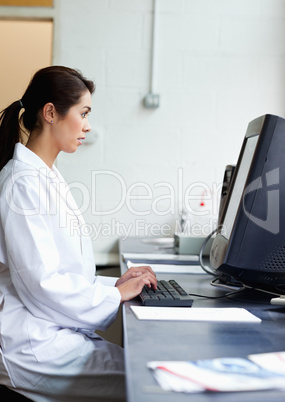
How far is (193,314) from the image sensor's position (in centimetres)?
118

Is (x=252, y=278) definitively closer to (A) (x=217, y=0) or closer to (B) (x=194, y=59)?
(B) (x=194, y=59)

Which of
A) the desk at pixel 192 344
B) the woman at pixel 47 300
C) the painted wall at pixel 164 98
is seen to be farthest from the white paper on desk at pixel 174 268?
the painted wall at pixel 164 98

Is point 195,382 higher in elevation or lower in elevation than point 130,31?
lower

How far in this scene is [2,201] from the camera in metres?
1.28

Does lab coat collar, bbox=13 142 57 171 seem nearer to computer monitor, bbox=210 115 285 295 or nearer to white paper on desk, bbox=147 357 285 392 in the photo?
computer monitor, bbox=210 115 285 295

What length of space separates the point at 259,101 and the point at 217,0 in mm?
624

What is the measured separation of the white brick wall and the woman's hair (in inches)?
51.0

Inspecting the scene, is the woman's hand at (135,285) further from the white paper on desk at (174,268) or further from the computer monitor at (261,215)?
the white paper on desk at (174,268)

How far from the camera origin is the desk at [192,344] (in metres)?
0.69

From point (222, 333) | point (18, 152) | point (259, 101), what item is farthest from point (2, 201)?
point (259, 101)

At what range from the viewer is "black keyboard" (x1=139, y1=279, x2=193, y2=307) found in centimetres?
127

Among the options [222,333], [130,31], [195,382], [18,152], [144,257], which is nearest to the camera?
[195,382]

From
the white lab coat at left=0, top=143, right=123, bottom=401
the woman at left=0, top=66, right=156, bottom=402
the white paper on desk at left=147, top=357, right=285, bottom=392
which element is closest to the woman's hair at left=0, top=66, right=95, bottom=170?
the woman at left=0, top=66, right=156, bottom=402

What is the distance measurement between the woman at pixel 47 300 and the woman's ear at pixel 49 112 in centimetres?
12
